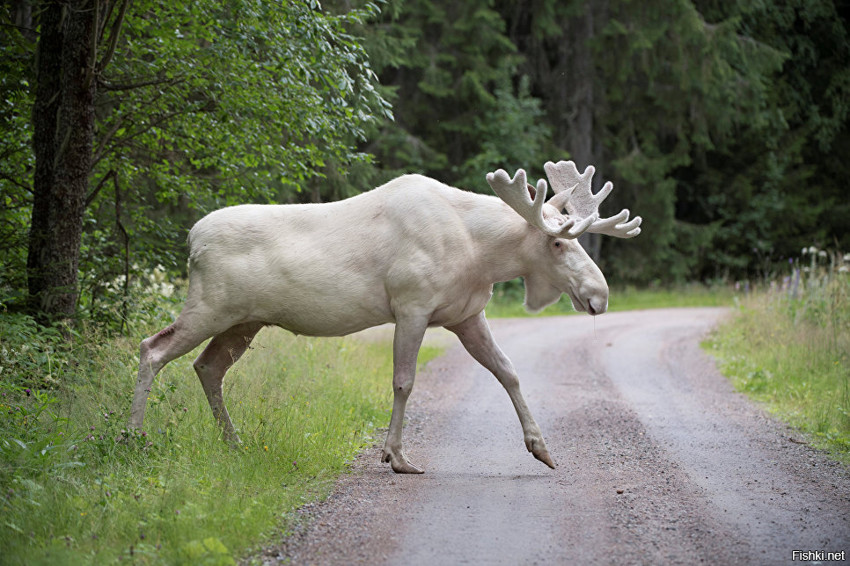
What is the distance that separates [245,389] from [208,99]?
10.8ft

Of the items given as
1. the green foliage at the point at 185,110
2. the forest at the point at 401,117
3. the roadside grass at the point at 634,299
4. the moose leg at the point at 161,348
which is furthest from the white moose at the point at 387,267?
the roadside grass at the point at 634,299

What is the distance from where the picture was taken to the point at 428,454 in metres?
6.95

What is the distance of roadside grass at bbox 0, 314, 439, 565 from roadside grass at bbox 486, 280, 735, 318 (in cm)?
1298

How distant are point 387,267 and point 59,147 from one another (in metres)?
3.48

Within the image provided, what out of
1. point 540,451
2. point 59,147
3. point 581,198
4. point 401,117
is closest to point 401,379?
point 540,451

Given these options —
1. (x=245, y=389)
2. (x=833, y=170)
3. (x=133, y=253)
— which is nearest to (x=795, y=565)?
(x=245, y=389)

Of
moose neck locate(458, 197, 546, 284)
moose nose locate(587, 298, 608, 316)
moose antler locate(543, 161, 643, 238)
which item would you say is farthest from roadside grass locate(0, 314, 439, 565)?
moose antler locate(543, 161, 643, 238)

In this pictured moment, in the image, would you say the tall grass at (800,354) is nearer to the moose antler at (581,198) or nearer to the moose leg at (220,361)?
the moose antler at (581,198)

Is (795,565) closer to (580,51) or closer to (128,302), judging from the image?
(128,302)

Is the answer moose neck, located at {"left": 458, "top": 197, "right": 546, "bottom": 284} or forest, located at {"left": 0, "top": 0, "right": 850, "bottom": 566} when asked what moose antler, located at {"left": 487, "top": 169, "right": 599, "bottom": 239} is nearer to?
moose neck, located at {"left": 458, "top": 197, "right": 546, "bottom": 284}

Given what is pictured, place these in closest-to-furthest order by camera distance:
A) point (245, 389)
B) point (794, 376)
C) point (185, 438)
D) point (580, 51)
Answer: point (185, 438) < point (245, 389) < point (794, 376) < point (580, 51)

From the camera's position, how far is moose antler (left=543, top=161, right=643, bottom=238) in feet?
21.3

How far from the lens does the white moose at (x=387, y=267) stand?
624cm

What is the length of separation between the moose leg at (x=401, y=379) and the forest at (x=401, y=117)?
9.90 feet
